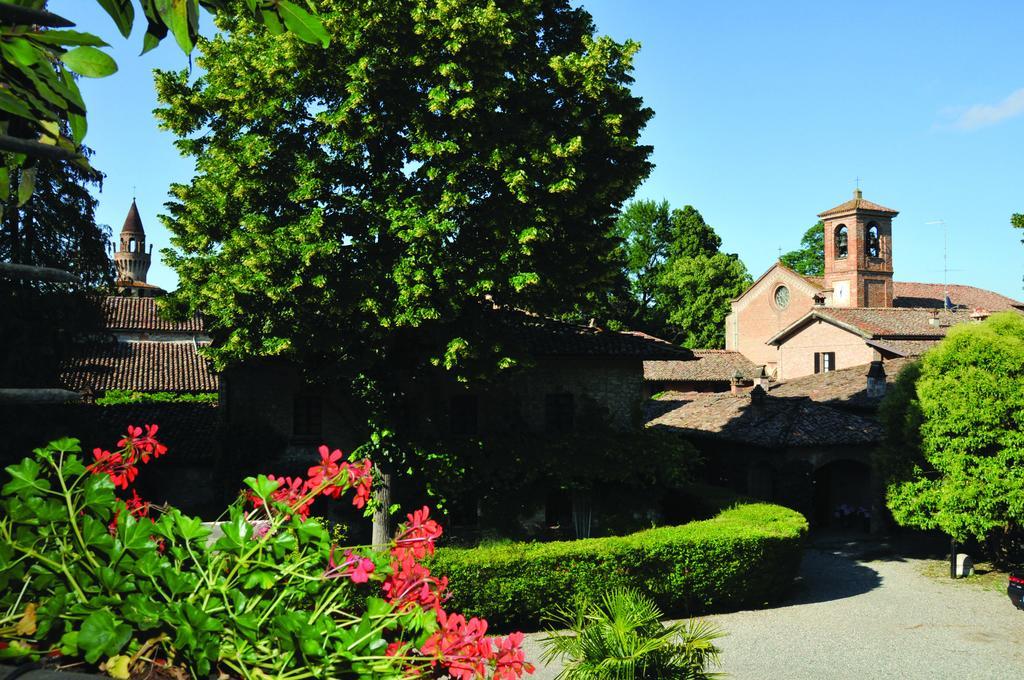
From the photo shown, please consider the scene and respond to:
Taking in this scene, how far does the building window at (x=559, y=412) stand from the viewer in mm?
24578

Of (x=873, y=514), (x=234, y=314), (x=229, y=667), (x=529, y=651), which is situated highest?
(x=234, y=314)

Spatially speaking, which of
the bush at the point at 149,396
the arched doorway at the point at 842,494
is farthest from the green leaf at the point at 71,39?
the bush at the point at 149,396

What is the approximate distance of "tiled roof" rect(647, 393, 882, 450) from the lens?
1040 inches

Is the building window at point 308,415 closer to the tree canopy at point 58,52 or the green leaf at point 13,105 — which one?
the tree canopy at point 58,52

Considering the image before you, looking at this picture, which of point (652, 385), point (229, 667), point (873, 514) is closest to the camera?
point (229, 667)

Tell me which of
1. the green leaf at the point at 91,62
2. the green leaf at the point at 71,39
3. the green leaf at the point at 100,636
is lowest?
the green leaf at the point at 100,636

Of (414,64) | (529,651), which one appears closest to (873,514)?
(529,651)

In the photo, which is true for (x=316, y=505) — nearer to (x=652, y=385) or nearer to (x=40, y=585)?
(x=40, y=585)

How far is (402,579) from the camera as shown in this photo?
2.81 m

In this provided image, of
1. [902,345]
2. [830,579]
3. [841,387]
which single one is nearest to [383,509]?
[830,579]

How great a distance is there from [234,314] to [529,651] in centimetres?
960

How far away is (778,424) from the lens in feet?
90.7

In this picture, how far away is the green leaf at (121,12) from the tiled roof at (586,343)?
2103 cm

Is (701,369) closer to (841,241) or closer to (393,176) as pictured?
(841,241)
